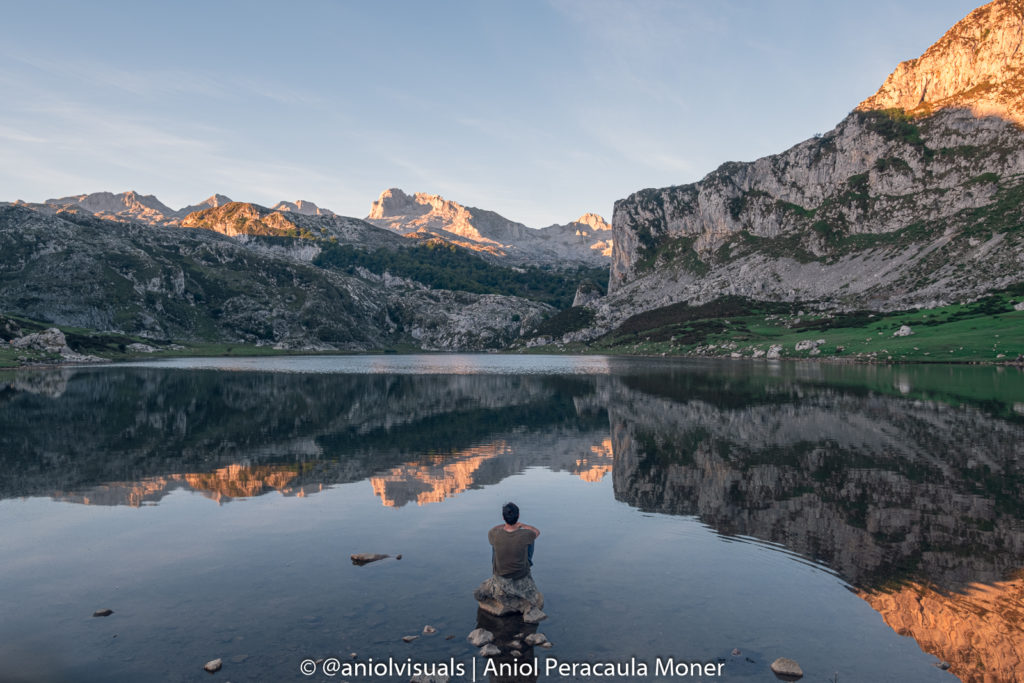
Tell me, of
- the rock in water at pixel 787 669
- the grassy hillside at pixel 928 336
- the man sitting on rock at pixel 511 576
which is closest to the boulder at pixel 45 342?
the man sitting on rock at pixel 511 576

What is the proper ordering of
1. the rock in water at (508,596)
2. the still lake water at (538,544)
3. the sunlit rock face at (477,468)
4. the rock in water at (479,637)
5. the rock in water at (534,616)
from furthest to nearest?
the sunlit rock face at (477,468)
the rock in water at (508,596)
the rock in water at (534,616)
the rock in water at (479,637)
the still lake water at (538,544)

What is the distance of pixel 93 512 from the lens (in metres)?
29.3

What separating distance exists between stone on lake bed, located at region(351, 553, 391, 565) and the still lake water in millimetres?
464

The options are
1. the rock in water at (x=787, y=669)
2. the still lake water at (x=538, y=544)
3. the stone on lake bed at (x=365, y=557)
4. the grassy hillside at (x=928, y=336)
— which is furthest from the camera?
the grassy hillside at (x=928, y=336)

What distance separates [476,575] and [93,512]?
20.6 metres

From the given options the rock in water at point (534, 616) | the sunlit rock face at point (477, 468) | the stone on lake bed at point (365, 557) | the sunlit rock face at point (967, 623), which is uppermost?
the sunlit rock face at point (967, 623)

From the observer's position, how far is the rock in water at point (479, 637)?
51.6 ft

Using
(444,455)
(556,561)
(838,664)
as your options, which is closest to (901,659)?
(838,664)

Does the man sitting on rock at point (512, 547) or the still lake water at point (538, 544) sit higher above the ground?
the man sitting on rock at point (512, 547)

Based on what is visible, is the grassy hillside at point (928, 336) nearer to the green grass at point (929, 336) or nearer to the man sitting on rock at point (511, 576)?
the green grass at point (929, 336)

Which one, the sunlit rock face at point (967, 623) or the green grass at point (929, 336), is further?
the green grass at point (929, 336)

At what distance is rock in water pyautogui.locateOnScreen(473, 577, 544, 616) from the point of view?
57.5ft

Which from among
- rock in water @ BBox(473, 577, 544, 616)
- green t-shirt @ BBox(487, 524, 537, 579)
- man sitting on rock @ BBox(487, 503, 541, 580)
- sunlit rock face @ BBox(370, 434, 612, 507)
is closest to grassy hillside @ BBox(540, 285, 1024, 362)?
sunlit rock face @ BBox(370, 434, 612, 507)

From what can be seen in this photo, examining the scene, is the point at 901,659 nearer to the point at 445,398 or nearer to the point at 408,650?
the point at 408,650
